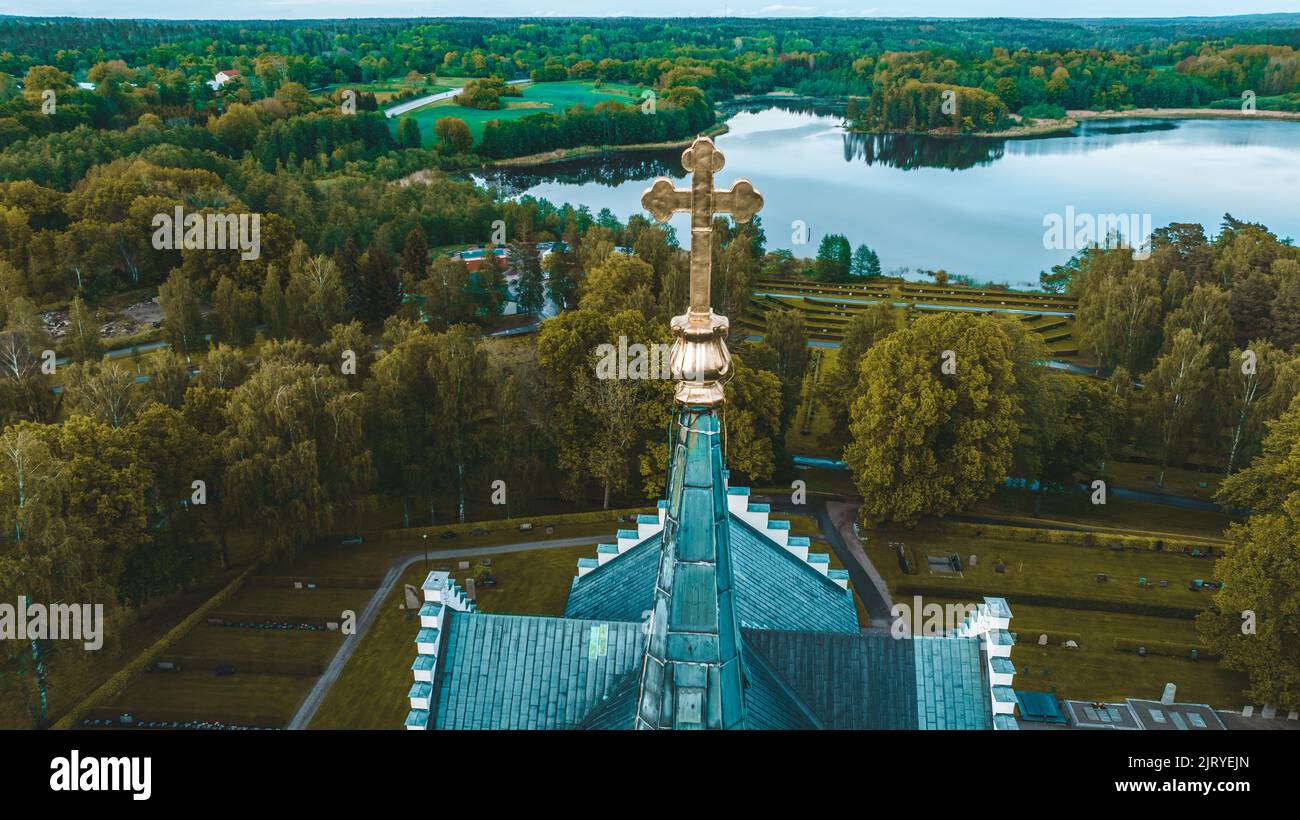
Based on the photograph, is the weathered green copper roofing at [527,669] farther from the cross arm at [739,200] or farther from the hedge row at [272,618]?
the hedge row at [272,618]

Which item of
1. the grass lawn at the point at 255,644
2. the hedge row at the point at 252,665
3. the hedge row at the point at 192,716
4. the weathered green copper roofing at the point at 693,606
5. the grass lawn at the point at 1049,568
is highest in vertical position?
the weathered green copper roofing at the point at 693,606

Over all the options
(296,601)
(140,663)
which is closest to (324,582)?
(296,601)

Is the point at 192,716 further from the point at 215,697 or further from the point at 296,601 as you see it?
the point at 296,601

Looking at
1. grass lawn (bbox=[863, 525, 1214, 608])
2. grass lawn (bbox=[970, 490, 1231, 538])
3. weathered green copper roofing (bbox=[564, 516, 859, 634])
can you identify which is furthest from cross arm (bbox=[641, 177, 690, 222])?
grass lawn (bbox=[970, 490, 1231, 538])

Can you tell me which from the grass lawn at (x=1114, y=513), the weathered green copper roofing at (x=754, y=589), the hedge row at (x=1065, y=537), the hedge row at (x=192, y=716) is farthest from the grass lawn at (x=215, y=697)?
the grass lawn at (x=1114, y=513)
